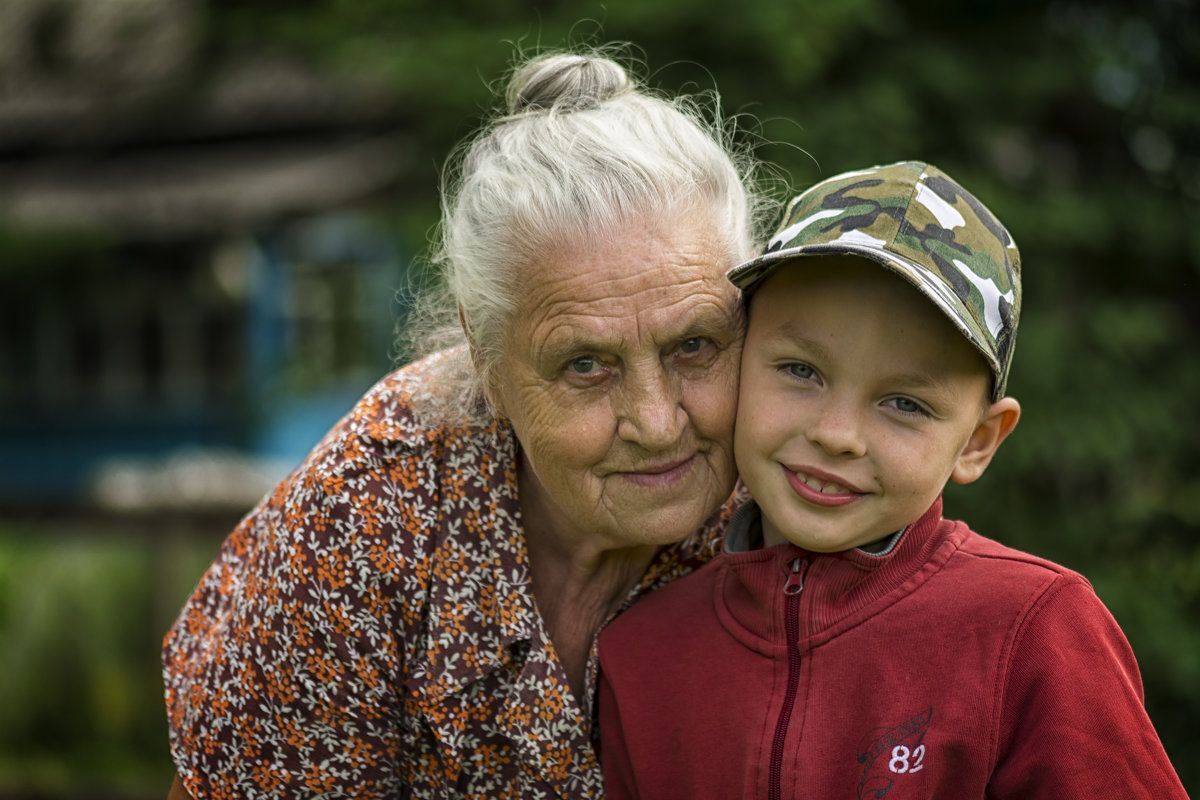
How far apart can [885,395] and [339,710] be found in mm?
1216

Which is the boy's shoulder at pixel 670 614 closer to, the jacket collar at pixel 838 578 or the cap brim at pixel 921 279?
the jacket collar at pixel 838 578

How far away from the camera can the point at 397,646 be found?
99.5 inches

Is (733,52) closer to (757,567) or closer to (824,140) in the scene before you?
(824,140)

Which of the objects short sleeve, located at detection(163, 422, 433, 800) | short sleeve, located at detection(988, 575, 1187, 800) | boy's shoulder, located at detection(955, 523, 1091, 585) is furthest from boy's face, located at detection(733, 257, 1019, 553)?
short sleeve, located at detection(163, 422, 433, 800)

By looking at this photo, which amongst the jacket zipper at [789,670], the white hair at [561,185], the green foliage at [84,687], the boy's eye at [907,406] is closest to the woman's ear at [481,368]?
the white hair at [561,185]

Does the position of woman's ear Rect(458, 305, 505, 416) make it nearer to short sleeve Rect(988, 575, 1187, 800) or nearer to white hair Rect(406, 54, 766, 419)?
white hair Rect(406, 54, 766, 419)

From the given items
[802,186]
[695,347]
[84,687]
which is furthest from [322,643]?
[84,687]

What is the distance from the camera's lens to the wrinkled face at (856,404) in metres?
2.00

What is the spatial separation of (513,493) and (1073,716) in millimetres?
1126

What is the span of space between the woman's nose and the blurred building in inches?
188

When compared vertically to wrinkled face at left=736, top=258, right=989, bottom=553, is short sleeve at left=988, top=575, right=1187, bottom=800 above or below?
below

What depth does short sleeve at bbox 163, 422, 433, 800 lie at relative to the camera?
8.20 ft

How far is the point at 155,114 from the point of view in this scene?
8711 mm

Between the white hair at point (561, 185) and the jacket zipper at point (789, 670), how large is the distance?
1.97 feet
